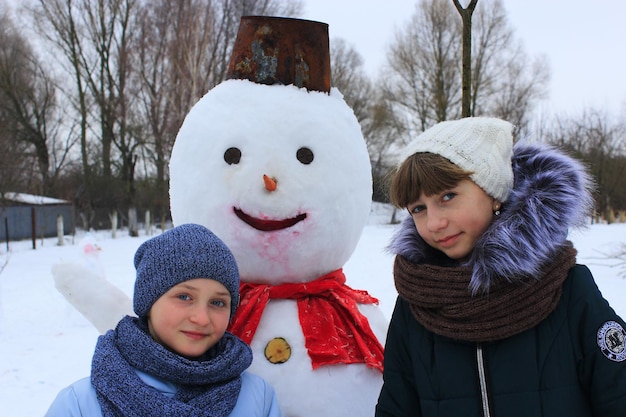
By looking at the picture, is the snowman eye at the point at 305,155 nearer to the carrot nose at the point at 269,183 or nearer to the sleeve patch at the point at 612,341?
the carrot nose at the point at 269,183

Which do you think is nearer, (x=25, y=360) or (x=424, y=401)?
(x=424, y=401)

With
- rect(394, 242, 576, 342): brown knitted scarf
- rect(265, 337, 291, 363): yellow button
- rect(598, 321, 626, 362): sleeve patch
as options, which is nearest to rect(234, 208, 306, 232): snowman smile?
rect(265, 337, 291, 363): yellow button

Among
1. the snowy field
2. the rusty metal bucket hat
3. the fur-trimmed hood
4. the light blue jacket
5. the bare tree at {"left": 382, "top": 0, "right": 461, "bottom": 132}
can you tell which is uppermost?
the bare tree at {"left": 382, "top": 0, "right": 461, "bottom": 132}

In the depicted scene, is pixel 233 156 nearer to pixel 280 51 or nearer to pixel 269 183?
pixel 269 183

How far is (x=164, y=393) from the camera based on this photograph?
5.41ft

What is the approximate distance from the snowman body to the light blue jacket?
0.45m

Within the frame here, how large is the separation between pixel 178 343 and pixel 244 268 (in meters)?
0.79

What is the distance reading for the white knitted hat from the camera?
1.64m

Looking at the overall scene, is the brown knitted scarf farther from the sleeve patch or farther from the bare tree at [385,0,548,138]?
the bare tree at [385,0,548,138]

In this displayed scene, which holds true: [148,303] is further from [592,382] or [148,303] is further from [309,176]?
[592,382]

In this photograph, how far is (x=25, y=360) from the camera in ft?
19.4

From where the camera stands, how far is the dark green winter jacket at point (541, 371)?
1.49 m

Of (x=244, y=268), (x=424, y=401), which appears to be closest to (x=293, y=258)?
(x=244, y=268)

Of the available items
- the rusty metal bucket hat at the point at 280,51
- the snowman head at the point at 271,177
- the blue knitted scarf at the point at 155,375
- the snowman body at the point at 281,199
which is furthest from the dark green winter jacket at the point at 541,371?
the rusty metal bucket hat at the point at 280,51
